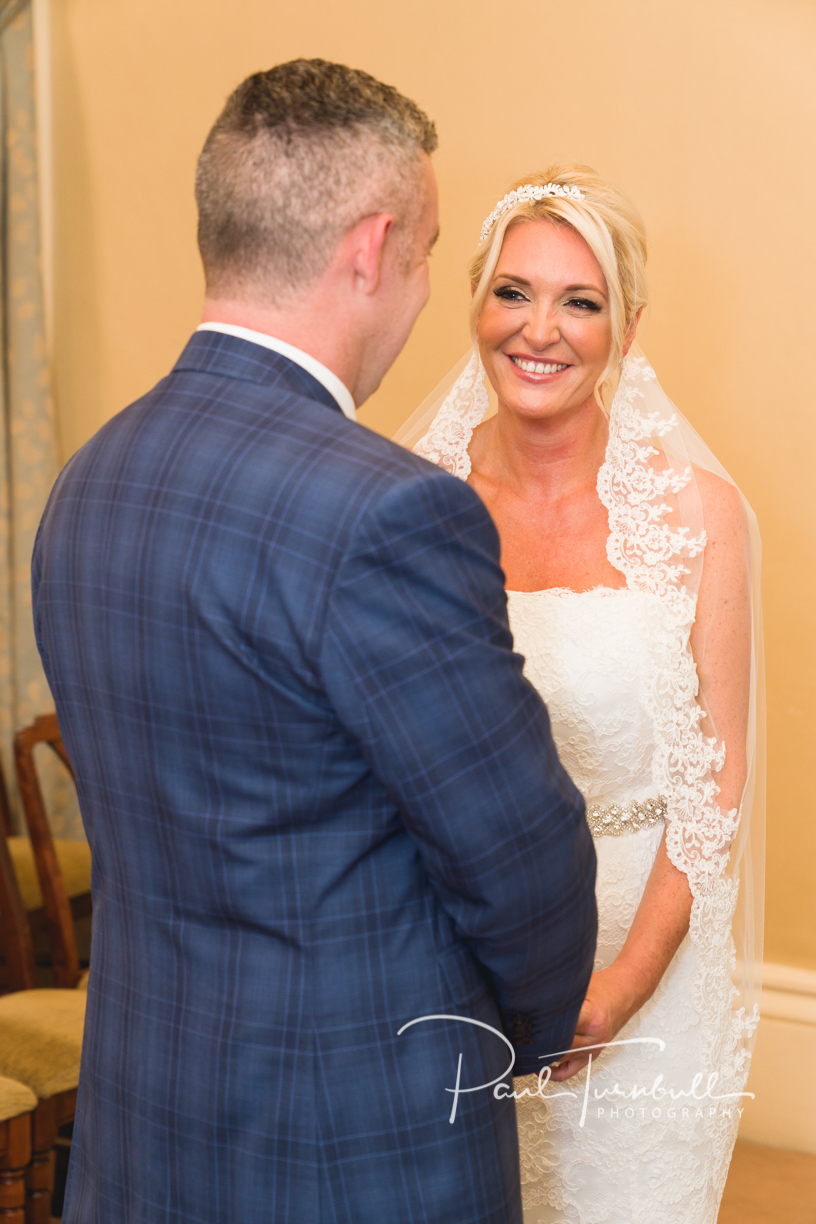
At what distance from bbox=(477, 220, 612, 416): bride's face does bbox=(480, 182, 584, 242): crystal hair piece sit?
5 centimetres

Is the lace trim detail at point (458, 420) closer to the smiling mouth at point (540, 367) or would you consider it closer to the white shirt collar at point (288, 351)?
the smiling mouth at point (540, 367)

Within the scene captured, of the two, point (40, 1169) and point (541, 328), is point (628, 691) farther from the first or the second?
point (40, 1169)

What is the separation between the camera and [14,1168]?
8.35 feet

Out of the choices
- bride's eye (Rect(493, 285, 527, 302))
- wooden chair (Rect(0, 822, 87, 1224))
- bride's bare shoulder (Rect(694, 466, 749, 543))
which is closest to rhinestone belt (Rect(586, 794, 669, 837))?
bride's bare shoulder (Rect(694, 466, 749, 543))

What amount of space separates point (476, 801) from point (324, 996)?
258 millimetres

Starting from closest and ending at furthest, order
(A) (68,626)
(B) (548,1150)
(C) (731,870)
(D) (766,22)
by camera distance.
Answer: (A) (68,626) < (B) (548,1150) < (C) (731,870) < (D) (766,22)

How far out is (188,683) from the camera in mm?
1123

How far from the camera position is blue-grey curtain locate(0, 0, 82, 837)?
3900mm

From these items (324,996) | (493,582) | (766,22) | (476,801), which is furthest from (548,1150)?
(766,22)

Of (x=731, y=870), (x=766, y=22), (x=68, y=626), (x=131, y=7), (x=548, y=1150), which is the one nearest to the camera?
(x=68, y=626)

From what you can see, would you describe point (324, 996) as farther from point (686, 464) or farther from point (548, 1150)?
point (686, 464)

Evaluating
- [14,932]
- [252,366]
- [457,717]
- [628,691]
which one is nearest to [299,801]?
[457,717]

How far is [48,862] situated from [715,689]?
2149 millimetres

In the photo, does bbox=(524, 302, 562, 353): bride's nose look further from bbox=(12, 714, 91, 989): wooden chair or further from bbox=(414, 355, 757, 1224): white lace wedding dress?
bbox=(12, 714, 91, 989): wooden chair
